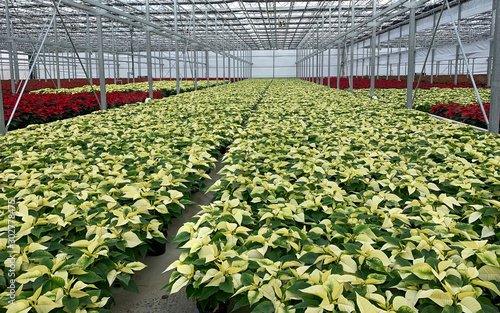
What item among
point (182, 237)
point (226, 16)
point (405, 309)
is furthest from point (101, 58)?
point (226, 16)

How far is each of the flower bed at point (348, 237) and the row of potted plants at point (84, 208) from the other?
0.38m

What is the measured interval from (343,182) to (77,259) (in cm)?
220

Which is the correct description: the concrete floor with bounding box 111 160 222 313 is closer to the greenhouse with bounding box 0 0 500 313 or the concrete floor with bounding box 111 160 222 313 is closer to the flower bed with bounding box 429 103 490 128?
the greenhouse with bounding box 0 0 500 313

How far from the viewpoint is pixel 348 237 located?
7.18 ft

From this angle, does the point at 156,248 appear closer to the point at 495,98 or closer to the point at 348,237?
the point at 348,237

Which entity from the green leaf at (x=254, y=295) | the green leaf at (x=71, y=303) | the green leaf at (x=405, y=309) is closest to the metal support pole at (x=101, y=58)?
Result: the green leaf at (x=71, y=303)

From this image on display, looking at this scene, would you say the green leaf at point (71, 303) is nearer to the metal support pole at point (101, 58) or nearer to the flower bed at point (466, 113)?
the flower bed at point (466, 113)

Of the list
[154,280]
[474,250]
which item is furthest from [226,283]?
[474,250]

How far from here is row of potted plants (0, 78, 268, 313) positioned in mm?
1858

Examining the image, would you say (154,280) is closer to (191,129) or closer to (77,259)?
(77,259)

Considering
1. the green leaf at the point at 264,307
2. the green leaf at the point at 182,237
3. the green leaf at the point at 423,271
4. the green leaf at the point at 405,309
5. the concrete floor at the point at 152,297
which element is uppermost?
the green leaf at the point at 423,271

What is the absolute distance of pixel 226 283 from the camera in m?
1.83

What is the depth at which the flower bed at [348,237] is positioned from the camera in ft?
5.49

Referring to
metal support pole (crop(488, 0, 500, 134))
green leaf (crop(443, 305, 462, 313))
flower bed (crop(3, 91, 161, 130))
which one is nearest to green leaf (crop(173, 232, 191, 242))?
green leaf (crop(443, 305, 462, 313))
